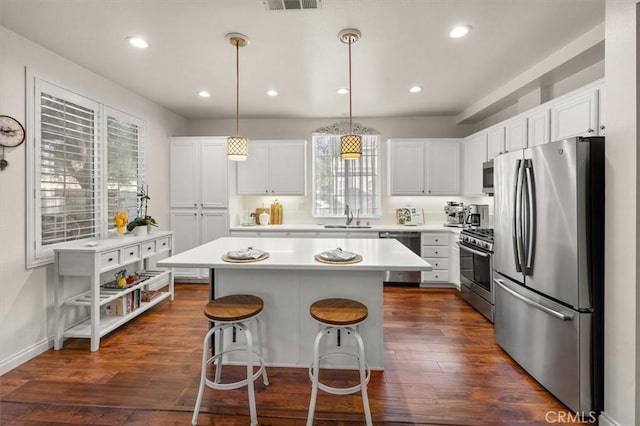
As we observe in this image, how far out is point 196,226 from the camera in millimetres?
4773

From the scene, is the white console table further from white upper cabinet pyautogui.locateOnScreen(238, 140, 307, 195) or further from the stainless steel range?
the stainless steel range

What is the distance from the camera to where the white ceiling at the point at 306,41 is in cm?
221

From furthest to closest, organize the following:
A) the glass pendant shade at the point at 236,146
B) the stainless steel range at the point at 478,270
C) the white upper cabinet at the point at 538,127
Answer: the stainless steel range at the point at 478,270, the white upper cabinet at the point at 538,127, the glass pendant shade at the point at 236,146

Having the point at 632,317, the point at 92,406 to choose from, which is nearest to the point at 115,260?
the point at 92,406

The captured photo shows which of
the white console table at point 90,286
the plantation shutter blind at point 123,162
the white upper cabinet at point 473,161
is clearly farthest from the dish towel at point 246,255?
the white upper cabinet at point 473,161

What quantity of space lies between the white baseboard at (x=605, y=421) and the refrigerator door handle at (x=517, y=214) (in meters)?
0.96

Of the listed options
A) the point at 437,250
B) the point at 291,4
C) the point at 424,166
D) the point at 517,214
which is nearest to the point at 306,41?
Answer: the point at 291,4

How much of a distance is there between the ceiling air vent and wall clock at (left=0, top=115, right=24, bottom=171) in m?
2.24

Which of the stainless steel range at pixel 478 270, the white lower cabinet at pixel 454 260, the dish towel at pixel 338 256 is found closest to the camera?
the dish towel at pixel 338 256

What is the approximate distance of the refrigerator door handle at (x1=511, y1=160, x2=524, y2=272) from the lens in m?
2.36

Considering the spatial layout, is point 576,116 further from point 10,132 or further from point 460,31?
point 10,132

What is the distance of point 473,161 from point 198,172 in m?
4.18

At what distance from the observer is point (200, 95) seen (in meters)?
4.09

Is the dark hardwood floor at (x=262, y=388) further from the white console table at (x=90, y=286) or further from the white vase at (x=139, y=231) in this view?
the white vase at (x=139, y=231)
